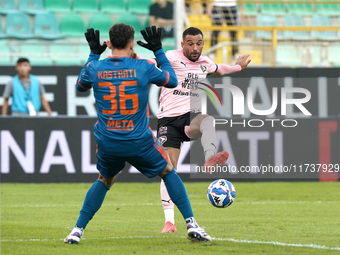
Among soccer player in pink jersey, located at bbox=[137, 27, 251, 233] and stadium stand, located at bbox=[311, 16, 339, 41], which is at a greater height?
stadium stand, located at bbox=[311, 16, 339, 41]

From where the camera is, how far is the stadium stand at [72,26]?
17517 mm

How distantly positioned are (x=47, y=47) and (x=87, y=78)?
11.3 metres

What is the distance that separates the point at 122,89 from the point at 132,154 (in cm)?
58

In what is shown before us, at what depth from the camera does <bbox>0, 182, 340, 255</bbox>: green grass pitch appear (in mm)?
5316

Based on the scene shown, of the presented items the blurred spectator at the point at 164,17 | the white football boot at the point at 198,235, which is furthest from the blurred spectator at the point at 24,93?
the white football boot at the point at 198,235

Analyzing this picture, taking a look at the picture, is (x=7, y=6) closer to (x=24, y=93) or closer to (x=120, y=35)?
(x=24, y=93)

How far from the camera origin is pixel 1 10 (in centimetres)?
1752

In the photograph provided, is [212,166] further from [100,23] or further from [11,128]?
[100,23]

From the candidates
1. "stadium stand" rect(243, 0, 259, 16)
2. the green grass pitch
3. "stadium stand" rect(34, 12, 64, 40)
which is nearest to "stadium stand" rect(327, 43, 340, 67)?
"stadium stand" rect(243, 0, 259, 16)

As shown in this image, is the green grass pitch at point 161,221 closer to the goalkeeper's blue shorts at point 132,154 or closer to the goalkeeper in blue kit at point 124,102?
the goalkeeper in blue kit at point 124,102

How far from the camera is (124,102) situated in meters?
5.26

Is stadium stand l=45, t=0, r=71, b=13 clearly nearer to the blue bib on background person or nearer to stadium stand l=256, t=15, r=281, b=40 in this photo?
the blue bib on background person

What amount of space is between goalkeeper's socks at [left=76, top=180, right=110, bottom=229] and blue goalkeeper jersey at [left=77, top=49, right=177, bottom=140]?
0.54 meters

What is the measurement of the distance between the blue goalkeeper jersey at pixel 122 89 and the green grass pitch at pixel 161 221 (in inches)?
41.8
